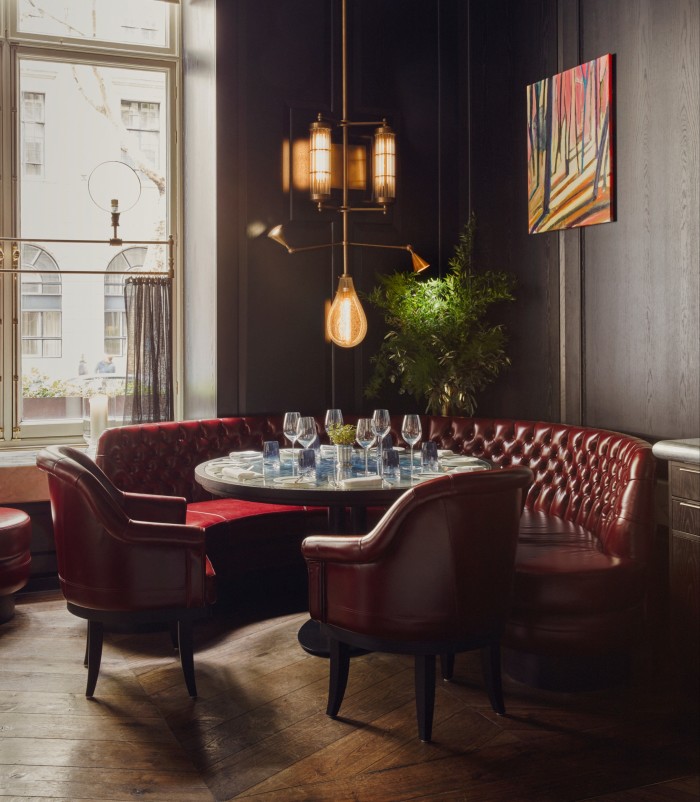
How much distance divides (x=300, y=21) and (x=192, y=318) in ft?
6.32

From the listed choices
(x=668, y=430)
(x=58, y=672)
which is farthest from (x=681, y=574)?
(x=58, y=672)

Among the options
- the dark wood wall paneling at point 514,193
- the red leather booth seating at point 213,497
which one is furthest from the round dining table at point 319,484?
the dark wood wall paneling at point 514,193

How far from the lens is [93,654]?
3.13m

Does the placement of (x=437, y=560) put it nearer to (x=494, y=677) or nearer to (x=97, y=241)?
(x=494, y=677)

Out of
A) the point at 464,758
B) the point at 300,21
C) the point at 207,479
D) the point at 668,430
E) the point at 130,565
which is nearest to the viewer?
the point at 464,758

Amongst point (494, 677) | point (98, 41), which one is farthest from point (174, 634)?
point (98, 41)

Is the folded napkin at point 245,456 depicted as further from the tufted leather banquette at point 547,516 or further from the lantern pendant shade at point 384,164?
the lantern pendant shade at point 384,164

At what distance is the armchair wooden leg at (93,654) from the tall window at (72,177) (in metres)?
2.25

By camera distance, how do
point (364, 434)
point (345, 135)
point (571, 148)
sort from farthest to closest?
point (345, 135), point (571, 148), point (364, 434)

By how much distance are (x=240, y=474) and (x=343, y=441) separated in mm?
533

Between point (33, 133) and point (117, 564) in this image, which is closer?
point (117, 564)

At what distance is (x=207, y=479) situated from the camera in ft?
10.8

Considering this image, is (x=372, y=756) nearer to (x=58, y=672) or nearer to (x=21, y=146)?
(x=58, y=672)

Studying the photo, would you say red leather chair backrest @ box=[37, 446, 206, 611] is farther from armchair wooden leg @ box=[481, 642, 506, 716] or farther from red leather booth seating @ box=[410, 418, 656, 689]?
red leather booth seating @ box=[410, 418, 656, 689]
